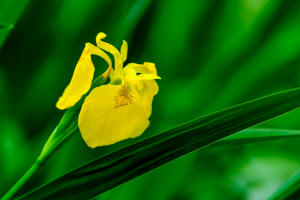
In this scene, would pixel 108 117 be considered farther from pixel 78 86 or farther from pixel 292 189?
pixel 292 189

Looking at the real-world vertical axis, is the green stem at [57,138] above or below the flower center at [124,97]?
below

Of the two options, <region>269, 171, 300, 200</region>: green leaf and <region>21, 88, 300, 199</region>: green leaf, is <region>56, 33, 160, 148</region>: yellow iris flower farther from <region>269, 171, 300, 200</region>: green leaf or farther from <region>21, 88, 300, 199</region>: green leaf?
<region>269, 171, 300, 200</region>: green leaf

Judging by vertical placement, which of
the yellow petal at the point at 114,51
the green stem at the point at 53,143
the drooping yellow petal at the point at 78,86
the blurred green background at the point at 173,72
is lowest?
the blurred green background at the point at 173,72

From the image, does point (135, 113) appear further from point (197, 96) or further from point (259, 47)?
point (259, 47)

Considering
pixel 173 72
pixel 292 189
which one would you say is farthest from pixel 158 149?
pixel 173 72

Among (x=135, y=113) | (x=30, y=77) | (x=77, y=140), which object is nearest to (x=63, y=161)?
(x=77, y=140)

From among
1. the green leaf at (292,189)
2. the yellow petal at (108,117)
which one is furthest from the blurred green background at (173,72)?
the yellow petal at (108,117)

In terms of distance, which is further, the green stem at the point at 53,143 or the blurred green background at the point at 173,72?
the blurred green background at the point at 173,72

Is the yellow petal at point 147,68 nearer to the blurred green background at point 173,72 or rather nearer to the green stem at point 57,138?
the green stem at point 57,138
